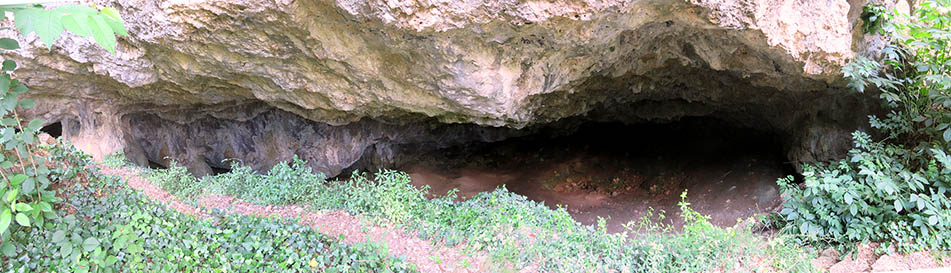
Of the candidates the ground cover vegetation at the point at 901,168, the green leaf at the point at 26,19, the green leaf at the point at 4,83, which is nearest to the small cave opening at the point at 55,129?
the green leaf at the point at 4,83

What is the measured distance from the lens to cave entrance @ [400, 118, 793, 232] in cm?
693

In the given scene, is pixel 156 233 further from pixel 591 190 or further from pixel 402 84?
pixel 591 190

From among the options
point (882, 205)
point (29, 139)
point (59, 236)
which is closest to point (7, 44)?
point (29, 139)

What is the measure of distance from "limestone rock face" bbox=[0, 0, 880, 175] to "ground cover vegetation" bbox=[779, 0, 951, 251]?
298mm

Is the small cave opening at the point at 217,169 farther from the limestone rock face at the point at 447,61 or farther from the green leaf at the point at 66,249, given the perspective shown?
the green leaf at the point at 66,249

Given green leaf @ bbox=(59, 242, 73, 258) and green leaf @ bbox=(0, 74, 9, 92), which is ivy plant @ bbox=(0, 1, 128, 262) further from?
green leaf @ bbox=(59, 242, 73, 258)

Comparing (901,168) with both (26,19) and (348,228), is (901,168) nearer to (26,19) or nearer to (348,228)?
(348,228)

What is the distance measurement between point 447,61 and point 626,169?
6.88m

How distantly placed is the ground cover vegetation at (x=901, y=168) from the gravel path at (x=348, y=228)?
10.1 ft

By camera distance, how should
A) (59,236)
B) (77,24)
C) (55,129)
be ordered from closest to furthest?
1. (77,24)
2. (59,236)
3. (55,129)

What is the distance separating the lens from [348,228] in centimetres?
420

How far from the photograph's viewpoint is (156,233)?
10.6 feet

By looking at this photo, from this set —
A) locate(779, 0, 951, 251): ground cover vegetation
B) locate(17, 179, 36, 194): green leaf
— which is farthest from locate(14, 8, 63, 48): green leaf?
locate(779, 0, 951, 251): ground cover vegetation

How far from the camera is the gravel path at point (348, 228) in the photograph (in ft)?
12.4
